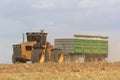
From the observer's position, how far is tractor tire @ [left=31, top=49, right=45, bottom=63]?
34750mm

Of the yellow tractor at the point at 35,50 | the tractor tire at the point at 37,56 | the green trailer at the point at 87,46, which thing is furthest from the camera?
the green trailer at the point at 87,46

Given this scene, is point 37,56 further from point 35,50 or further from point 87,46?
point 87,46

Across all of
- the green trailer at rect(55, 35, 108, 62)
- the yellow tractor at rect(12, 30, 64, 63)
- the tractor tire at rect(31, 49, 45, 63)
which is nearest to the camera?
the tractor tire at rect(31, 49, 45, 63)

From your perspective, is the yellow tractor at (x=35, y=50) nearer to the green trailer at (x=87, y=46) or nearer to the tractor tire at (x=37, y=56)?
the tractor tire at (x=37, y=56)

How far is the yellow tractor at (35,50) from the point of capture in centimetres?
3500

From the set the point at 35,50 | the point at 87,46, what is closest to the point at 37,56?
the point at 35,50

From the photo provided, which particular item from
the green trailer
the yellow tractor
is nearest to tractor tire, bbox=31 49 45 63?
the yellow tractor

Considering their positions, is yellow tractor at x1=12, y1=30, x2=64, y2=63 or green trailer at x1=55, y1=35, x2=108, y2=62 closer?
yellow tractor at x1=12, y1=30, x2=64, y2=63

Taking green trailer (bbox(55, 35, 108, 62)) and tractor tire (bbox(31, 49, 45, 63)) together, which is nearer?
tractor tire (bbox(31, 49, 45, 63))

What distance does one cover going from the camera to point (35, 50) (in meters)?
34.8

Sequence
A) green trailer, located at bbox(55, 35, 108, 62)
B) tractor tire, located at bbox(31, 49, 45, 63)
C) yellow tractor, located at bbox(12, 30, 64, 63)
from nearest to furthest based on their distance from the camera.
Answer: tractor tire, located at bbox(31, 49, 45, 63), yellow tractor, located at bbox(12, 30, 64, 63), green trailer, located at bbox(55, 35, 108, 62)

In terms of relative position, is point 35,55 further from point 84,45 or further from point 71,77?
point 71,77

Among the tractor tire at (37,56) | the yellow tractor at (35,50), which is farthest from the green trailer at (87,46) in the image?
the tractor tire at (37,56)

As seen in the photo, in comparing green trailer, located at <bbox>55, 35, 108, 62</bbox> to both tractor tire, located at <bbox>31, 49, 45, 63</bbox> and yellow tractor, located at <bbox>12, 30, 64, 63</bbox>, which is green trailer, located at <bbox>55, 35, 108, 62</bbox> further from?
tractor tire, located at <bbox>31, 49, 45, 63</bbox>
